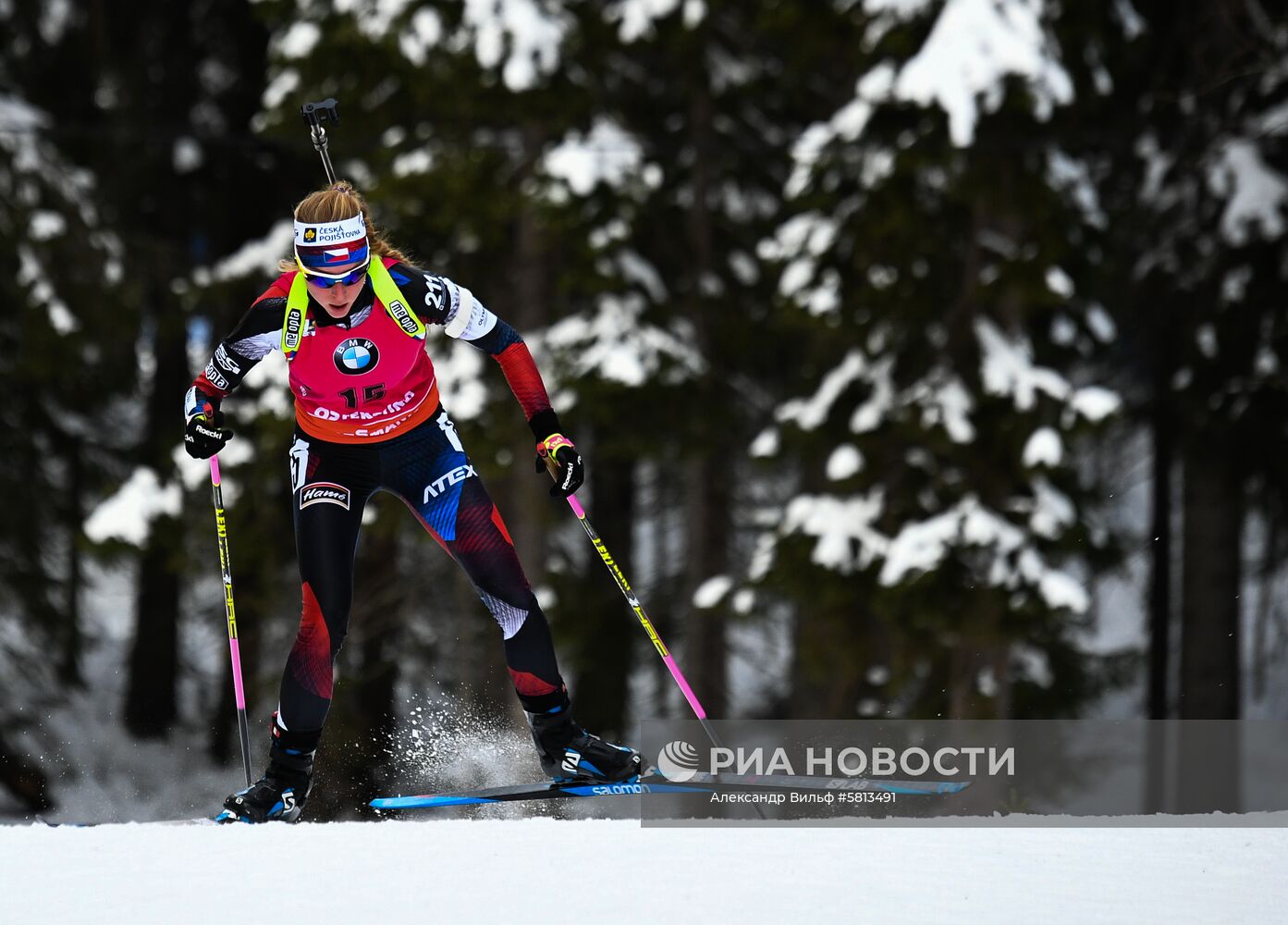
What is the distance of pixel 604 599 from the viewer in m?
14.2

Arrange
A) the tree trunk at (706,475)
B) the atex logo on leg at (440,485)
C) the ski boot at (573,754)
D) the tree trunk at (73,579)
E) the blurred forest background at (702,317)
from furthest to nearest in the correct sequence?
the tree trunk at (73,579) → the tree trunk at (706,475) → the blurred forest background at (702,317) → the ski boot at (573,754) → the atex logo on leg at (440,485)

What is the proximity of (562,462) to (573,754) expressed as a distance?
1212 mm

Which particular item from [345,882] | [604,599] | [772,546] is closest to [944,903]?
[345,882]

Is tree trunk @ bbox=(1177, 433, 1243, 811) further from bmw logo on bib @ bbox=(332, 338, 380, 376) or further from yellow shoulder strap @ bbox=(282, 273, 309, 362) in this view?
yellow shoulder strap @ bbox=(282, 273, 309, 362)

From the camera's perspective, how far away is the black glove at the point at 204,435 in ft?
16.4

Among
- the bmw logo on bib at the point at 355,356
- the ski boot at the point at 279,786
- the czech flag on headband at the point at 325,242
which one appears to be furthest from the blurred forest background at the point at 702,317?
the czech flag on headband at the point at 325,242

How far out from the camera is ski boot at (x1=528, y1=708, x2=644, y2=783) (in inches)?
214

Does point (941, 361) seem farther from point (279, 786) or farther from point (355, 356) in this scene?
point (279, 786)

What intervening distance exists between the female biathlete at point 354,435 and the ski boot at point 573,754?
0.01m

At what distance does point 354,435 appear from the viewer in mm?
5094

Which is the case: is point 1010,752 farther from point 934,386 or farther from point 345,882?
point 934,386

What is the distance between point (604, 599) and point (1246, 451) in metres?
6.22

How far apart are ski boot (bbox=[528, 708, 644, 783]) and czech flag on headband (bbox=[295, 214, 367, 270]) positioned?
188cm

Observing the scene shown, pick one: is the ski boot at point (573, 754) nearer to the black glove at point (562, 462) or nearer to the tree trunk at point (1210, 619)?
the black glove at point (562, 462)
